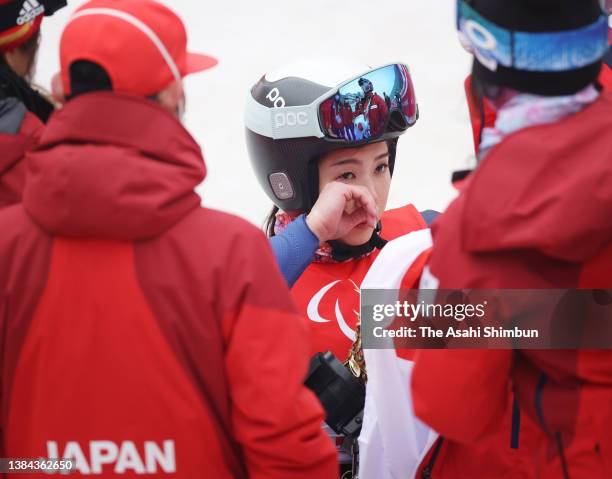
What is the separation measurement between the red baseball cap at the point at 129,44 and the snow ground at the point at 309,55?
8.98 feet

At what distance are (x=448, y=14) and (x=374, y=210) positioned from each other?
3.87 meters

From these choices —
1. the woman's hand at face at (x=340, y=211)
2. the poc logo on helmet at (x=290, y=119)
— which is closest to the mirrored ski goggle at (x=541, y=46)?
the woman's hand at face at (x=340, y=211)

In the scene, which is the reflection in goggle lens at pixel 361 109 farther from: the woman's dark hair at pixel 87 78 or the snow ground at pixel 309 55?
the snow ground at pixel 309 55

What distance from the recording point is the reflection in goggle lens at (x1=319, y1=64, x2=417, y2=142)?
7.96 feet

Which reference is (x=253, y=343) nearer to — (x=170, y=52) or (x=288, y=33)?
(x=170, y=52)

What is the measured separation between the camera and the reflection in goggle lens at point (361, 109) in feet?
7.96

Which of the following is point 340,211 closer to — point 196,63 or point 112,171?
point 196,63

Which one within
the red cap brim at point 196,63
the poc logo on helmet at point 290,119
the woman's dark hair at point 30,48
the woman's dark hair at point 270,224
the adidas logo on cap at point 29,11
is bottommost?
the woman's dark hair at point 270,224

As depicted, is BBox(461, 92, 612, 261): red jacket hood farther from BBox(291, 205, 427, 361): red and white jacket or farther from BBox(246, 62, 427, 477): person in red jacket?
BBox(291, 205, 427, 361): red and white jacket

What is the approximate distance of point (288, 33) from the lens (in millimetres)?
5633

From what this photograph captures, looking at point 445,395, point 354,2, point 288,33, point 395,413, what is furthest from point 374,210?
point 354,2

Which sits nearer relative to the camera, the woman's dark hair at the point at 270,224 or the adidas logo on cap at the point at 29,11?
the adidas logo on cap at the point at 29,11

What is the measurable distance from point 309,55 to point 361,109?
9.72 feet

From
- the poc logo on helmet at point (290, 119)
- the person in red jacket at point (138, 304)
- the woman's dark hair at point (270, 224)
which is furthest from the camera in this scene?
the woman's dark hair at point (270, 224)
